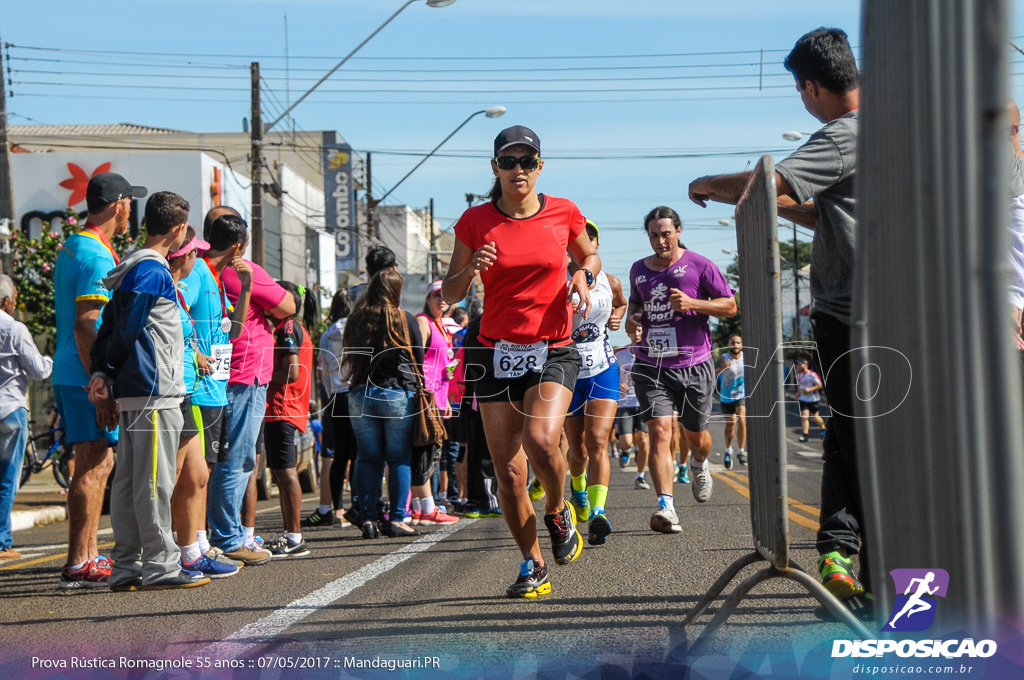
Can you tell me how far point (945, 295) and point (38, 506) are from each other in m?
13.9

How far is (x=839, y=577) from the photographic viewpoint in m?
3.96

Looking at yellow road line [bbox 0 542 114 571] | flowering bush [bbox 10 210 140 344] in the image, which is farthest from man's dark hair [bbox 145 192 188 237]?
flowering bush [bbox 10 210 140 344]

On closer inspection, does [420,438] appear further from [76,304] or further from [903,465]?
[903,465]

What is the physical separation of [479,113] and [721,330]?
2464 inches

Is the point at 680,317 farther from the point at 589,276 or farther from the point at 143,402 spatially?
the point at 143,402

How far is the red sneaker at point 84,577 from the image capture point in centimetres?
628

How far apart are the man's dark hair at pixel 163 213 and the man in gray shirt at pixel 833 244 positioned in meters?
3.35

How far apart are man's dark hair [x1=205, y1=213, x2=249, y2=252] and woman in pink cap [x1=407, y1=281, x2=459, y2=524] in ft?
7.21

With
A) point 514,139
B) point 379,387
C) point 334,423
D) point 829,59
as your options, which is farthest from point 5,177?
point 829,59

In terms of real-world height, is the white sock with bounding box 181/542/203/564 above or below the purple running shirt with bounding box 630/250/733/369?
below

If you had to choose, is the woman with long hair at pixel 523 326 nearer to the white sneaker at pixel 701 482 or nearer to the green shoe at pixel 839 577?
the green shoe at pixel 839 577

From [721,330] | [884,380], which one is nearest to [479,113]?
[884,380]

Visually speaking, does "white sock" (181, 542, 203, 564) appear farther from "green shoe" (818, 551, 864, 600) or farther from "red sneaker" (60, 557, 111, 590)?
"green shoe" (818, 551, 864, 600)

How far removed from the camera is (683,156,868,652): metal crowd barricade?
360 centimetres
